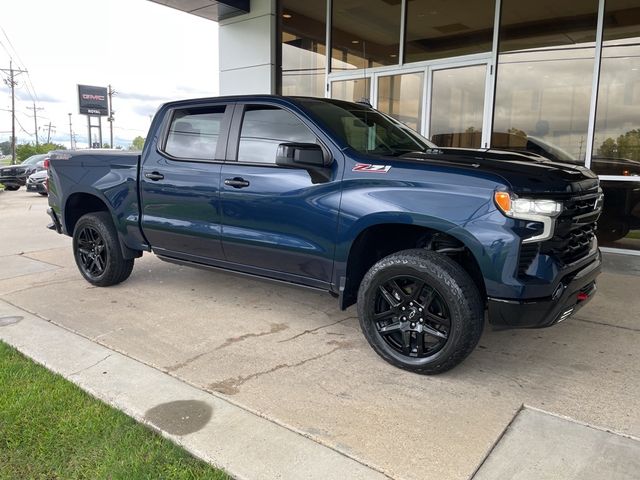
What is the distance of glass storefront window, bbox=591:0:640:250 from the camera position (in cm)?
714

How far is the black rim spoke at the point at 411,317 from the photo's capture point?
3377 mm

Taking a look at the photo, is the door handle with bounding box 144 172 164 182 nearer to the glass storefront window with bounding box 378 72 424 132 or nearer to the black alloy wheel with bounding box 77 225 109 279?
the black alloy wheel with bounding box 77 225 109 279

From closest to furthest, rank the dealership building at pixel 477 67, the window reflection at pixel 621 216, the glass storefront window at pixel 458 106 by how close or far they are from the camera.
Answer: the window reflection at pixel 621 216
the dealership building at pixel 477 67
the glass storefront window at pixel 458 106

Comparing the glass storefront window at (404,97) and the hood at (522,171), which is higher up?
the glass storefront window at (404,97)

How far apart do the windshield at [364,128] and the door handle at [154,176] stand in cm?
153

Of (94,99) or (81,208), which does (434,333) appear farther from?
(94,99)

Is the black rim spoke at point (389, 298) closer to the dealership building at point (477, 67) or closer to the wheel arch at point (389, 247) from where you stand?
the wheel arch at point (389, 247)

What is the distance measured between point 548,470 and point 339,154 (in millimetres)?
2326

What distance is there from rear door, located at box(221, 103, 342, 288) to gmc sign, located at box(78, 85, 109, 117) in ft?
186

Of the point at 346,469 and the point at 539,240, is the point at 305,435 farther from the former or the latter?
the point at 539,240

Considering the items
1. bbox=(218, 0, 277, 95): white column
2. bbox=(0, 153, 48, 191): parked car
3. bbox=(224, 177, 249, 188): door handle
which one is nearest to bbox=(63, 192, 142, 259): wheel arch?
bbox=(224, 177, 249, 188): door handle

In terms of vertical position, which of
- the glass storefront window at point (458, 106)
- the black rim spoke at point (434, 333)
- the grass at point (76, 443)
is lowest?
the grass at point (76, 443)

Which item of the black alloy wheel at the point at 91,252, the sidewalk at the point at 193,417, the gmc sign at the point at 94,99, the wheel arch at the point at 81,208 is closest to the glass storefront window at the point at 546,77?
the wheel arch at the point at 81,208

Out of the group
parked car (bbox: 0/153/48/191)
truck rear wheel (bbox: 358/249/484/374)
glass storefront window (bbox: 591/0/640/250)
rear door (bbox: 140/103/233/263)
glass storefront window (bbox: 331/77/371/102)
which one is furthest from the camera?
parked car (bbox: 0/153/48/191)
